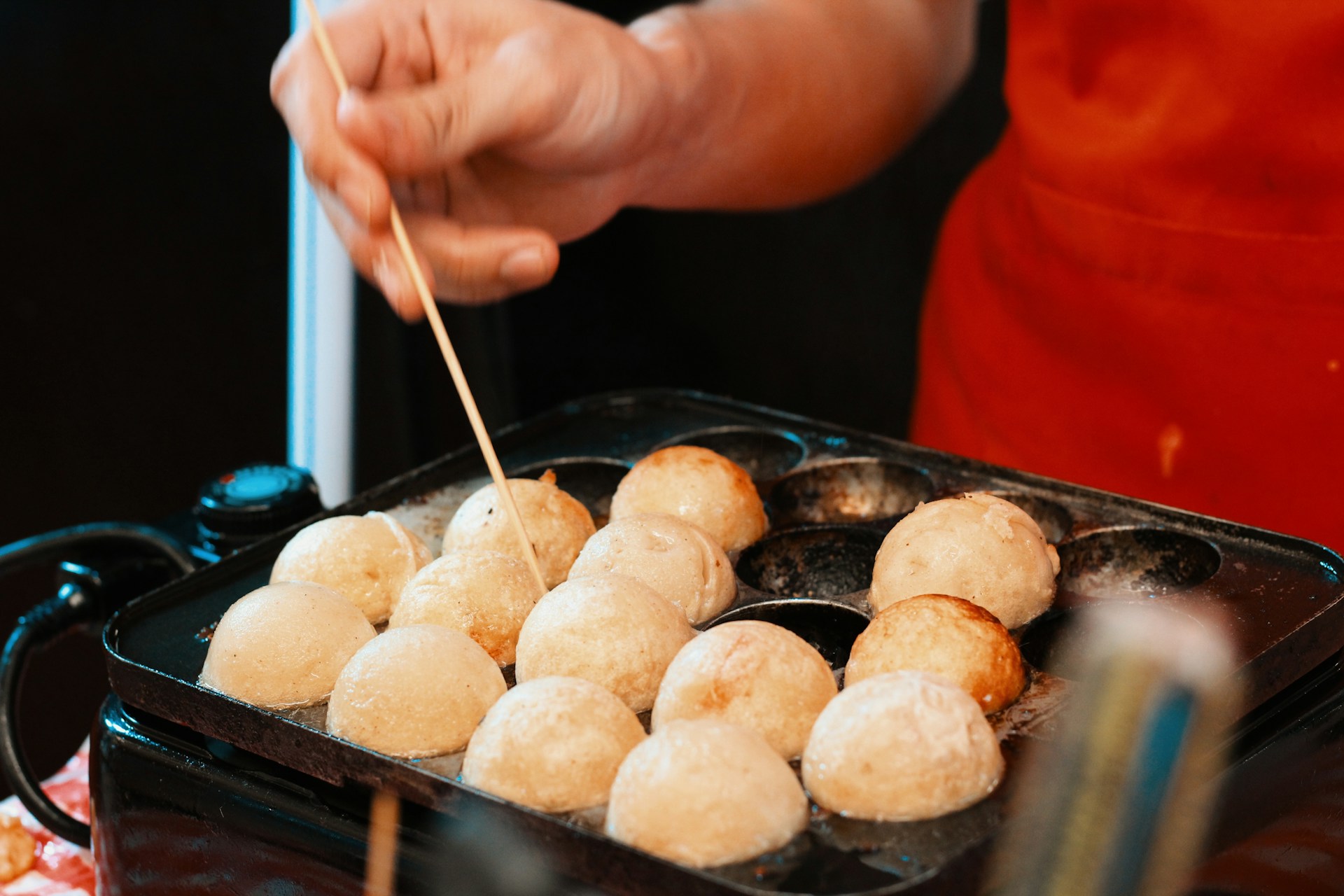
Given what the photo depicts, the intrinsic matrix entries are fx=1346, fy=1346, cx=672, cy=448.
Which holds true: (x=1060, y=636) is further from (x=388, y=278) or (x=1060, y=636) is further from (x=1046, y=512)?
(x=388, y=278)

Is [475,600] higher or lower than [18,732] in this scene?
higher

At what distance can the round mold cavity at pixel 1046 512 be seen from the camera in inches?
69.0

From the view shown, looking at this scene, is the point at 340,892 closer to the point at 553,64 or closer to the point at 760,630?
the point at 760,630

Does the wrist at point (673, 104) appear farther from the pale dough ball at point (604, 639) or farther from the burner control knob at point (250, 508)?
the pale dough ball at point (604, 639)

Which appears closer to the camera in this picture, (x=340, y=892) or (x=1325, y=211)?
(x=340, y=892)

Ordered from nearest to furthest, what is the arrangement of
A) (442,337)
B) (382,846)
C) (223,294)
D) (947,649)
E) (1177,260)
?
(382,846)
(947,649)
(442,337)
(1177,260)
(223,294)

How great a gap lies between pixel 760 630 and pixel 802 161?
4.15 ft

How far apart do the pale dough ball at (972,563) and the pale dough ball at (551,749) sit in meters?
0.42

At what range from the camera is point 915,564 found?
1560 millimetres

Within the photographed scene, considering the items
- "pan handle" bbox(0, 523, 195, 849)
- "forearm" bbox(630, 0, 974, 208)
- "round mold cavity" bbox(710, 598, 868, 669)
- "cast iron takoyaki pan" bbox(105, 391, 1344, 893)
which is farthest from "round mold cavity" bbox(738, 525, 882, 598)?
"pan handle" bbox(0, 523, 195, 849)

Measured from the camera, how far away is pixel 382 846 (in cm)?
124

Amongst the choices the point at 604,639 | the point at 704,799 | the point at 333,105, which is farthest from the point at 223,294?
the point at 704,799

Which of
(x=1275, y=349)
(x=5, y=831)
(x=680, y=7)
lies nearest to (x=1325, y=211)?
(x=1275, y=349)

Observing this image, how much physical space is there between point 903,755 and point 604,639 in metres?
0.37
